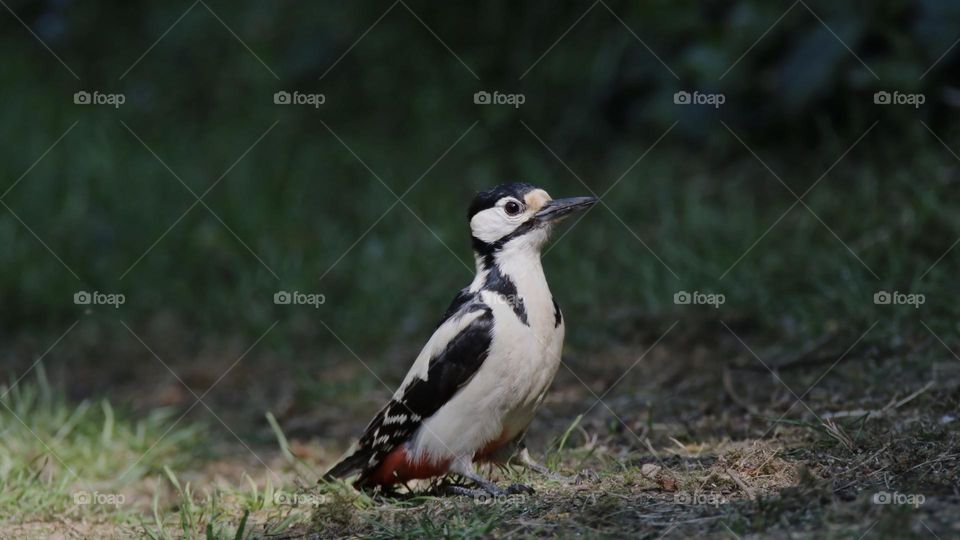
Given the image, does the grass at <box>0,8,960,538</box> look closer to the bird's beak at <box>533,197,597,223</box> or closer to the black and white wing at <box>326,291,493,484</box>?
the black and white wing at <box>326,291,493,484</box>

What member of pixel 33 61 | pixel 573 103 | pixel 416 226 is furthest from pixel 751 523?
pixel 33 61

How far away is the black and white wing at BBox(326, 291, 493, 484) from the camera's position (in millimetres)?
4176

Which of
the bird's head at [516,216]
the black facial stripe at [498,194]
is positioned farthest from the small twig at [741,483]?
the black facial stripe at [498,194]

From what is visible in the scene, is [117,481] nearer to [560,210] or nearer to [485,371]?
[485,371]

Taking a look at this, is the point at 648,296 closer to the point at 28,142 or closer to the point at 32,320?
the point at 32,320

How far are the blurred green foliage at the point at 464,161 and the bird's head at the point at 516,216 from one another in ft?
5.96

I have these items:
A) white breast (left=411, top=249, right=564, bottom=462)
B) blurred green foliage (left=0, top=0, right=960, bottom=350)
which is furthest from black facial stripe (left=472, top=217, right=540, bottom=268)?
blurred green foliage (left=0, top=0, right=960, bottom=350)

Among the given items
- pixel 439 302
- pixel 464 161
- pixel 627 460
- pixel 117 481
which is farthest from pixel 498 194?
pixel 464 161

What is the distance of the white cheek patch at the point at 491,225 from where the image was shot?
4.47 meters

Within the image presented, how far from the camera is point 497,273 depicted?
439cm

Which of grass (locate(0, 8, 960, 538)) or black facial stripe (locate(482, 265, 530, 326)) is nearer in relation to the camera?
grass (locate(0, 8, 960, 538))

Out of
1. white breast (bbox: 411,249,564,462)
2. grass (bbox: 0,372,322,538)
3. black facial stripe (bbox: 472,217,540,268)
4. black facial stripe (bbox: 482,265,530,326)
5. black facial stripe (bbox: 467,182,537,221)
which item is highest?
black facial stripe (bbox: 467,182,537,221)

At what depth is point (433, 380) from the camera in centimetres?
425

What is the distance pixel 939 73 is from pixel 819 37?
663 mm
